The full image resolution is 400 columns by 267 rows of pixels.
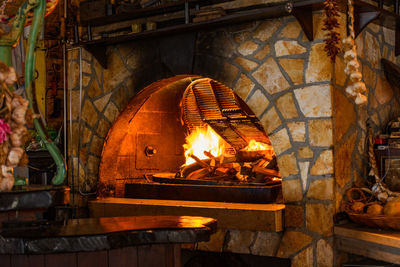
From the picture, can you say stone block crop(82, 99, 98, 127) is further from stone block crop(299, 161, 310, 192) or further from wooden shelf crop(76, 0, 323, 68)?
stone block crop(299, 161, 310, 192)

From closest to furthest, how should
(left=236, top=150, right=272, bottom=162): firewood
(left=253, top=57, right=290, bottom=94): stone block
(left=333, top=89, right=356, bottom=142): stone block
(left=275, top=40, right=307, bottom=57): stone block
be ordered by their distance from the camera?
(left=333, top=89, right=356, bottom=142): stone block < (left=275, top=40, right=307, bottom=57): stone block < (left=253, top=57, right=290, bottom=94): stone block < (left=236, top=150, right=272, bottom=162): firewood

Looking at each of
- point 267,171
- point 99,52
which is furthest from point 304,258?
point 99,52

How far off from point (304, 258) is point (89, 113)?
3.36 meters

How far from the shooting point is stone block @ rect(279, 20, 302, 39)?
567cm

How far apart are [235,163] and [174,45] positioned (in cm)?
162

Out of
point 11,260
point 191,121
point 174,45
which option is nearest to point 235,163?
point 191,121

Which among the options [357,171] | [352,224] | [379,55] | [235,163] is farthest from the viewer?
[235,163]

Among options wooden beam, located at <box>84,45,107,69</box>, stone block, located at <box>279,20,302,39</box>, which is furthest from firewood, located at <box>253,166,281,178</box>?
wooden beam, located at <box>84,45,107,69</box>

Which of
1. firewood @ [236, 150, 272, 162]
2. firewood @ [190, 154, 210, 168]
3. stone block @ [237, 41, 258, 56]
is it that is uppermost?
stone block @ [237, 41, 258, 56]

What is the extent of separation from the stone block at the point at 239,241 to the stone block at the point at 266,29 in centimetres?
201

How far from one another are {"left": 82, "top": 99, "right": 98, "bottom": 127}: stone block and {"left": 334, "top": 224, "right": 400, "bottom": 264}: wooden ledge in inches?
135

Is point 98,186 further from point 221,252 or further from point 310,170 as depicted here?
point 310,170

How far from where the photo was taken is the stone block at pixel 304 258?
556 cm

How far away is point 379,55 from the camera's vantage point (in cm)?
634
